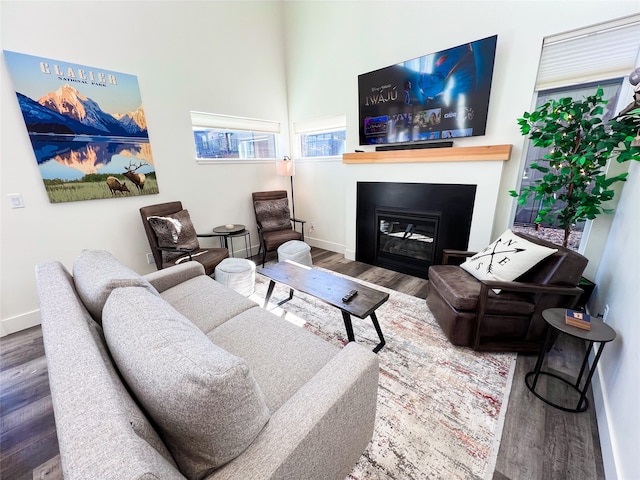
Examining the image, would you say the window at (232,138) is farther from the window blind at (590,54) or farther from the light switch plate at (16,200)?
the window blind at (590,54)

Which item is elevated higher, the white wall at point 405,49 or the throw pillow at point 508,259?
the white wall at point 405,49

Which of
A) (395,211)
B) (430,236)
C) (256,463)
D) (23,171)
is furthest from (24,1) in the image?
(430,236)

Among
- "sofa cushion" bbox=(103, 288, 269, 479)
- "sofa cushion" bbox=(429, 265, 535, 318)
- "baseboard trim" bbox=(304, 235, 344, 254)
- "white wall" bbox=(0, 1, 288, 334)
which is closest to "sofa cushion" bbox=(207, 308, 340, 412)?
"sofa cushion" bbox=(103, 288, 269, 479)

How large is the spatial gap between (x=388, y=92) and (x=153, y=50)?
2588mm

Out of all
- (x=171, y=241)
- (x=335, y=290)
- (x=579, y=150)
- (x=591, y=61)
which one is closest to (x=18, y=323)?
(x=171, y=241)

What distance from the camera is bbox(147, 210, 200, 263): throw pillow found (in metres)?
2.76

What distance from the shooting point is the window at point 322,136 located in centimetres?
380

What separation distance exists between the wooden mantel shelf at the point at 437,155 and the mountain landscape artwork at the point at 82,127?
2.43 meters

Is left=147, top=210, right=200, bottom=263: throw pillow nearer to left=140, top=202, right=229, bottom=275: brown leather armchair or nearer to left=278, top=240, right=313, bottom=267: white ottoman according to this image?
left=140, top=202, right=229, bottom=275: brown leather armchair

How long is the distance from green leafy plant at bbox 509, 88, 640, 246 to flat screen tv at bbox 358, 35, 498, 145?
0.65 metres

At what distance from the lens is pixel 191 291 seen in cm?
190

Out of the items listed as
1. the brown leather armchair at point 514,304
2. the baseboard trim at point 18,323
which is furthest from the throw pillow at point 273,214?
the brown leather armchair at point 514,304

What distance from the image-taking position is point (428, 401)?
62.0 inches

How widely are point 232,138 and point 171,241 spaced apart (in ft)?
5.70
